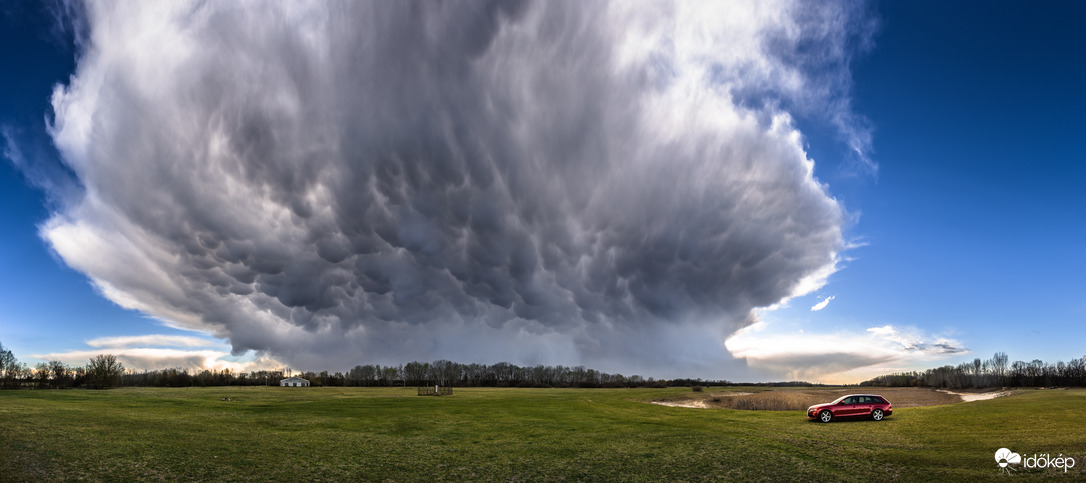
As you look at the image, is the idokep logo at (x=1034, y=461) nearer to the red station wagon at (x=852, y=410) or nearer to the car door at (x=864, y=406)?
the red station wagon at (x=852, y=410)

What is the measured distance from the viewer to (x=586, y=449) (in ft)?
93.4

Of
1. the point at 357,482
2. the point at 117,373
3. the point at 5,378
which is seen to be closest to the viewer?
the point at 357,482

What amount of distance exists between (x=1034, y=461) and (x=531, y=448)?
76.6ft

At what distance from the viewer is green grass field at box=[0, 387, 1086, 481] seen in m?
21.4

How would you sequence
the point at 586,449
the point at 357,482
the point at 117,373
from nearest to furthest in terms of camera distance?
the point at 357,482 < the point at 586,449 < the point at 117,373

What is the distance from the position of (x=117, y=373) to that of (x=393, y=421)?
160 m

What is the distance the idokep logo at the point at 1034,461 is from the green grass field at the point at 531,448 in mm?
426

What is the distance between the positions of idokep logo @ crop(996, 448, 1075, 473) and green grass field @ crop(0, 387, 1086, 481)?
0.43 metres

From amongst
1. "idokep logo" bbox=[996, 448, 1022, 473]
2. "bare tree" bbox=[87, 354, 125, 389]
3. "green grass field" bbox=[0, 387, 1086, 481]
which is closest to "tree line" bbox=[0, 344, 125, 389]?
"bare tree" bbox=[87, 354, 125, 389]

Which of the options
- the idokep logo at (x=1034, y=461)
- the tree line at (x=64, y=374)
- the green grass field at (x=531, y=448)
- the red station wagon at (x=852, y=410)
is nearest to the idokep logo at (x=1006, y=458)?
the idokep logo at (x=1034, y=461)

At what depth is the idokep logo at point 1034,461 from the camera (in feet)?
66.8

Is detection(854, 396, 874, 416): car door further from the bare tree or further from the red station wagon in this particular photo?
the bare tree

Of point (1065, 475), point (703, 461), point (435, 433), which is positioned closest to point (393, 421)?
point (435, 433)

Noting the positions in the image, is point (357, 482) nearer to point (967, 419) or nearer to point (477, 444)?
point (477, 444)
